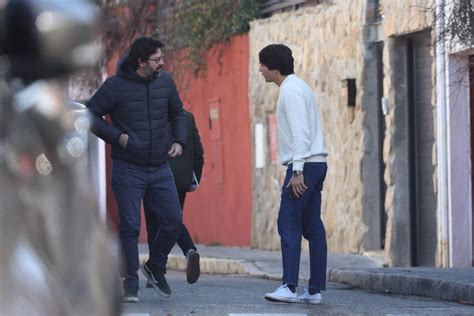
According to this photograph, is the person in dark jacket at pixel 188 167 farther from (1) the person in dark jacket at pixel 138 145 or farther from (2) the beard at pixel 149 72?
(2) the beard at pixel 149 72

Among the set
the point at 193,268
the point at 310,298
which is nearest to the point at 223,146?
the point at 193,268

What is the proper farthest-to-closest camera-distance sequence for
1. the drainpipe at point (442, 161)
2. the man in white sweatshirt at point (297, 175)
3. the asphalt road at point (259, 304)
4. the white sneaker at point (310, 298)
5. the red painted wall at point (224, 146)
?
the red painted wall at point (224, 146), the drainpipe at point (442, 161), the white sneaker at point (310, 298), the man in white sweatshirt at point (297, 175), the asphalt road at point (259, 304)

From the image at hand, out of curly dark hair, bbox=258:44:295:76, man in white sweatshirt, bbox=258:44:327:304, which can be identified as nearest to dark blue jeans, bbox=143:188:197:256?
man in white sweatshirt, bbox=258:44:327:304

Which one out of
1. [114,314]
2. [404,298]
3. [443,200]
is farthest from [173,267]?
[114,314]

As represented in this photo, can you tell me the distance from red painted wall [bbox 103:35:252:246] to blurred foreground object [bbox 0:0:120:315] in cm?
1858

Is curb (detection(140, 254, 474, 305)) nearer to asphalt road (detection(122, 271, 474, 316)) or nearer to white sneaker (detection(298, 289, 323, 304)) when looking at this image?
asphalt road (detection(122, 271, 474, 316))

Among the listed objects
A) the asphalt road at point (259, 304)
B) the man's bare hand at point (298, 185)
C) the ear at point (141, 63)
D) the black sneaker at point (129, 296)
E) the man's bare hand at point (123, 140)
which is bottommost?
the asphalt road at point (259, 304)

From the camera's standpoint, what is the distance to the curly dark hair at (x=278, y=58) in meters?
10.8

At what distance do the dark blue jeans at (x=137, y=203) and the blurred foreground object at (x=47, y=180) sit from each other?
6.56m

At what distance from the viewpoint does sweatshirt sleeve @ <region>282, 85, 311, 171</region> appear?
10.5 meters

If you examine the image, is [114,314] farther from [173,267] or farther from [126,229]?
[173,267]

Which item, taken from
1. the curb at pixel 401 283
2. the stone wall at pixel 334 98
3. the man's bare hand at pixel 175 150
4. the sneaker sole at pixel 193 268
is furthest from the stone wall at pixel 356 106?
the man's bare hand at pixel 175 150

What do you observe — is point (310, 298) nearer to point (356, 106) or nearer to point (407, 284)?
point (407, 284)

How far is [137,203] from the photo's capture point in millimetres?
10570
